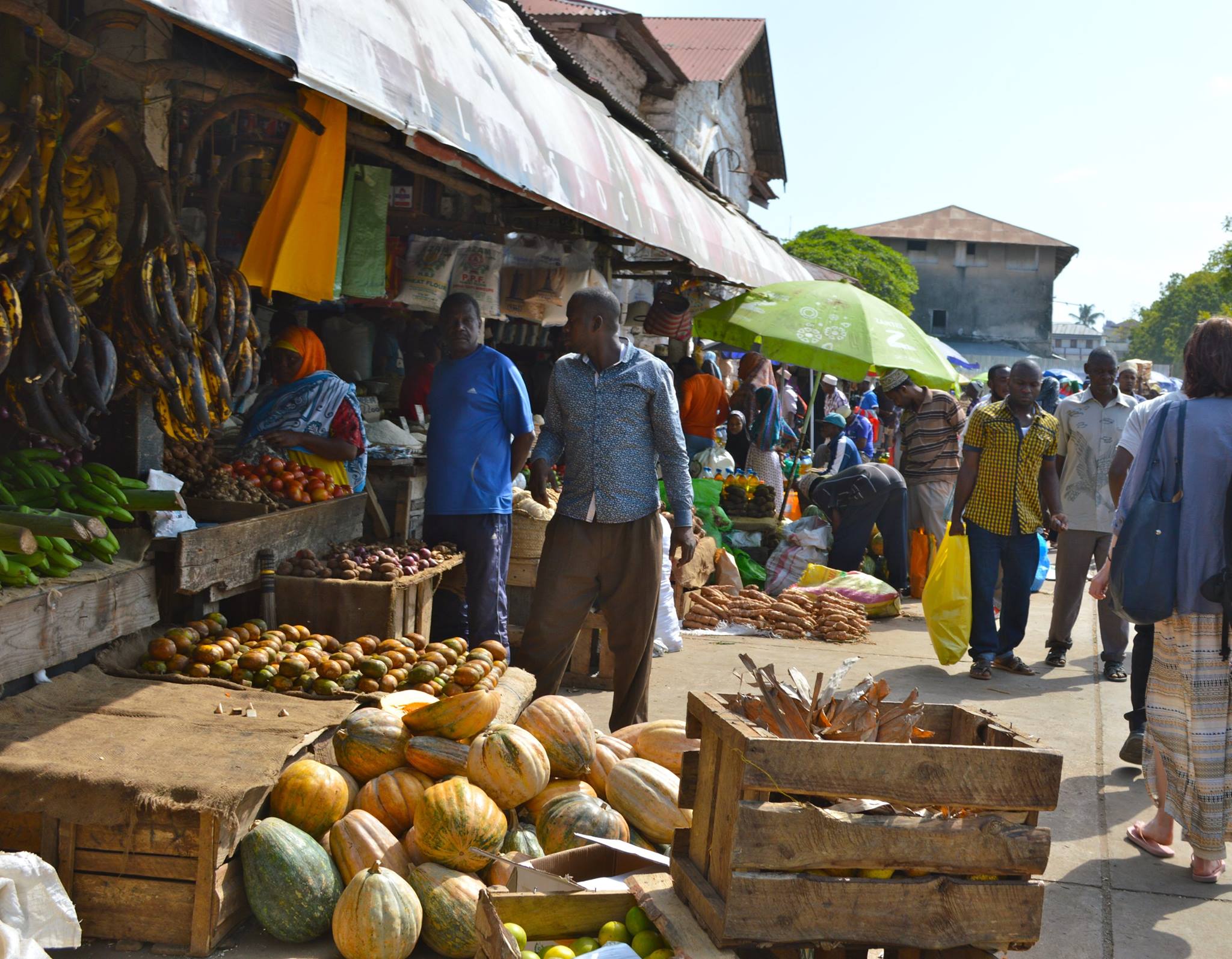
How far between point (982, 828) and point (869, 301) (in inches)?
315

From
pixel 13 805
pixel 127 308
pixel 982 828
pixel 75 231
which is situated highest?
pixel 75 231

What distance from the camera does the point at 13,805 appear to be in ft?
10.5

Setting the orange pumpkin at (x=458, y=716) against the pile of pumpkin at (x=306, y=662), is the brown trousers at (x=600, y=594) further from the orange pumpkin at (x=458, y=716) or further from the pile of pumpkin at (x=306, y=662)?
the orange pumpkin at (x=458, y=716)

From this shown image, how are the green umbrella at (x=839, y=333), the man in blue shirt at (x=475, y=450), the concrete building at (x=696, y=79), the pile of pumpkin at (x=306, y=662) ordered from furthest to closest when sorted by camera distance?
the concrete building at (x=696, y=79) < the green umbrella at (x=839, y=333) < the man in blue shirt at (x=475, y=450) < the pile of pumpkin at (x=306, y=662)

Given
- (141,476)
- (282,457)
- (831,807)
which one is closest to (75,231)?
(141,476)

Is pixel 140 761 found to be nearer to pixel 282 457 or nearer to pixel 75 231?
pixel 75 231

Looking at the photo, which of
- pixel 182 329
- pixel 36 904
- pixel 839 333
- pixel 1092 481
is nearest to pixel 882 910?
pixel 36 904

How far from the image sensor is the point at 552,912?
292 centimetres

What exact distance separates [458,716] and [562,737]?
0.39 meters

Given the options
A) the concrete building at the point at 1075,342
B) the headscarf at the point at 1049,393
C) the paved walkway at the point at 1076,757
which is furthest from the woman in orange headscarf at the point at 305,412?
the concrete building at the point at 1075,342

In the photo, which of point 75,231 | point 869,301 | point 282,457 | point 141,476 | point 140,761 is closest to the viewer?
point 140,761

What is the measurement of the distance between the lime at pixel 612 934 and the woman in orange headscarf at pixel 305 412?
3575 mm

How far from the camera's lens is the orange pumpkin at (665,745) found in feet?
13.4

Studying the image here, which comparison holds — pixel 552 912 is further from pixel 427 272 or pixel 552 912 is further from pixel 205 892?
pixel 427 272
